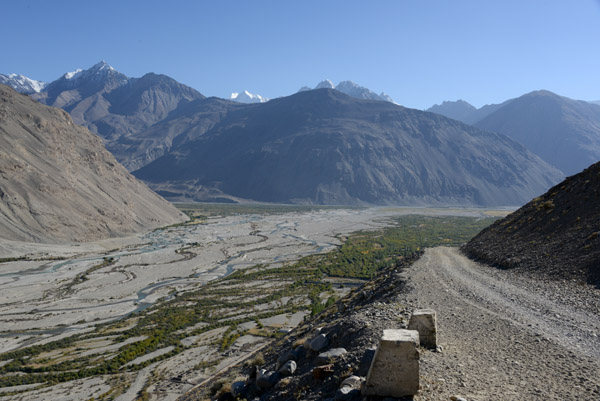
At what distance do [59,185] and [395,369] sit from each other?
86.5 metres

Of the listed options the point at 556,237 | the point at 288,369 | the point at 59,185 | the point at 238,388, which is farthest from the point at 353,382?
the point at 59,185

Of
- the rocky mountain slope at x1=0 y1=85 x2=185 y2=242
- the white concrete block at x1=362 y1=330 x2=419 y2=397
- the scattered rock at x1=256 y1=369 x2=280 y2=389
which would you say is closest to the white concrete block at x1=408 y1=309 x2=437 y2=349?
the white concrete block at x1=362 y1=330 x2=419 y2=397

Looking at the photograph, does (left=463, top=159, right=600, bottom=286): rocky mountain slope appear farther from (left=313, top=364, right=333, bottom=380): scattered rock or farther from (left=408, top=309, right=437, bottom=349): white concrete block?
(left=313, top=364, right=333, bottom=380): scattered rock

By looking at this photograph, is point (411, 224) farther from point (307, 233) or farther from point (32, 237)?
point (32, 237)

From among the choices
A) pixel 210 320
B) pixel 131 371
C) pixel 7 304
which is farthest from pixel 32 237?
pixel 131 371

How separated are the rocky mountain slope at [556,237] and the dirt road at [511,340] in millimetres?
1508

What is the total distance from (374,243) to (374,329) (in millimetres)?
68604

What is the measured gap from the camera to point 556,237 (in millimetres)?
20516

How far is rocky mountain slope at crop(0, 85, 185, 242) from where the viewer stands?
227 feet

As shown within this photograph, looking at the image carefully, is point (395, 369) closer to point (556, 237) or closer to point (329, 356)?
point (329, 356)

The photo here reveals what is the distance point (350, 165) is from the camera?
19938 cm

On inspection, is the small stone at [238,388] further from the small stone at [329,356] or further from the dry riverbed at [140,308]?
the dry riverbed at [140,308]

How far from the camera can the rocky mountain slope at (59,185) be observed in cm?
6931

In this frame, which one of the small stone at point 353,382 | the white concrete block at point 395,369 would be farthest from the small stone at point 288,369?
the white concrete block at point 395,369
